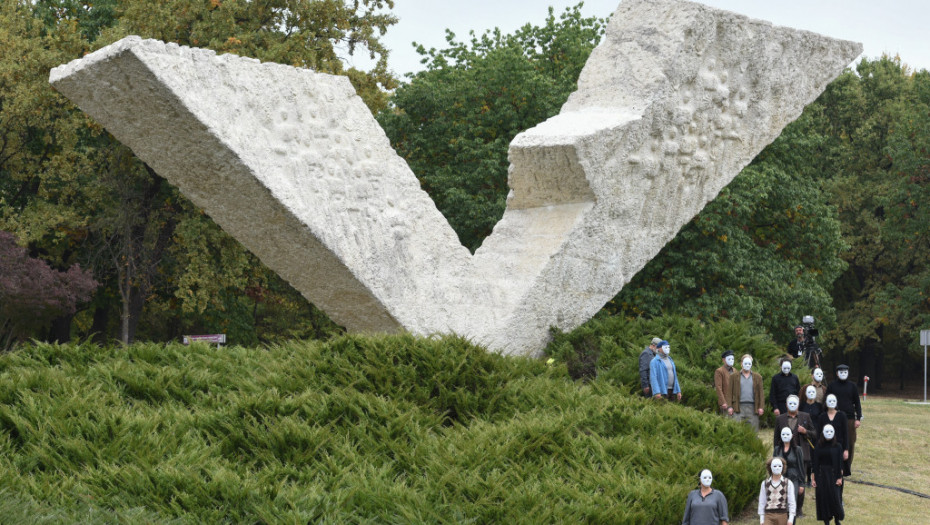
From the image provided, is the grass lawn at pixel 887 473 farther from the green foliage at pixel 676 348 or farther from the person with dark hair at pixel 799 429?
the green foliage at pixel 676 348

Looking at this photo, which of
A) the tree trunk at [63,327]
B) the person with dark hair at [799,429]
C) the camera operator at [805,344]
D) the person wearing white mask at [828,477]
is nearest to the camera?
the person wearing white mask at [828,477]

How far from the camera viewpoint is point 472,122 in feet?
56.4

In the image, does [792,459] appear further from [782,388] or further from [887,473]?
[887,473]

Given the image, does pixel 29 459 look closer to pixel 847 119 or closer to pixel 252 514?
pixel 252 514

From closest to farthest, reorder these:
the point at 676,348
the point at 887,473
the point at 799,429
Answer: the point at 799,429
the point at 887,473
the point at 676,348

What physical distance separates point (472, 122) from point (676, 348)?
754cm

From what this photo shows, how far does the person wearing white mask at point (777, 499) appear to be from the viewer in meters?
6.01

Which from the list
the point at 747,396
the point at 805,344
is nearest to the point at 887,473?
the point at 747,396

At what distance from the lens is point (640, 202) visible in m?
10.9

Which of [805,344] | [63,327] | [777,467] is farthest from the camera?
[63,327]

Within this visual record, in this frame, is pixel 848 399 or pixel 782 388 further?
pixel 782 388

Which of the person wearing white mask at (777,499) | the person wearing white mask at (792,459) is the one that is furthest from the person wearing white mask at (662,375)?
the person wearing white mask at (777,499)

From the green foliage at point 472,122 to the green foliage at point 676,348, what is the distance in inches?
209

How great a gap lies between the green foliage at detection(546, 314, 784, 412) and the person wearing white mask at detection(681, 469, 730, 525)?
380 cm
